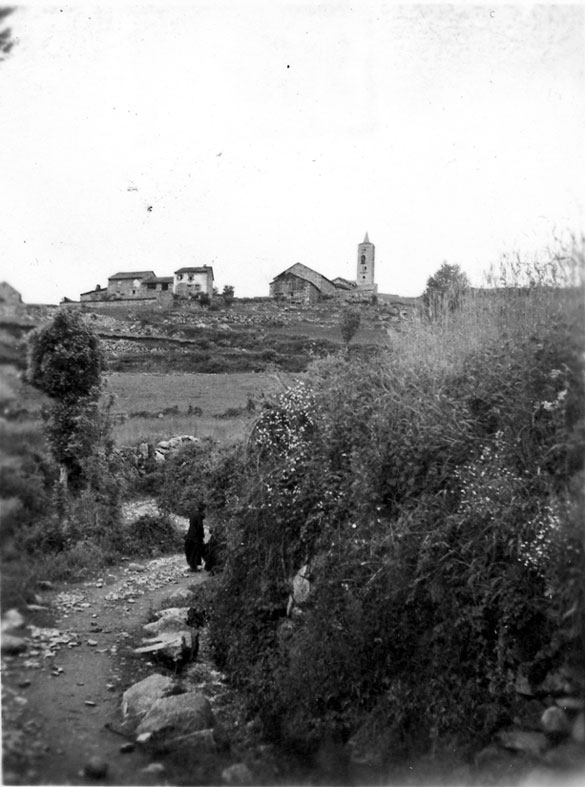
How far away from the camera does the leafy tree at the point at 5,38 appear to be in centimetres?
487

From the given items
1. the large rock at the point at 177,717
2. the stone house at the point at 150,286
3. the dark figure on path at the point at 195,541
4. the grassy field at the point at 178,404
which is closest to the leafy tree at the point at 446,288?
the stone house at the point at 150,286

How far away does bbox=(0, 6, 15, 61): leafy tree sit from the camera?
4871 mm

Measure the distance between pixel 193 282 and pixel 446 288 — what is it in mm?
5131

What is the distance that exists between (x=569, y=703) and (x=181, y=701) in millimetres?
2951

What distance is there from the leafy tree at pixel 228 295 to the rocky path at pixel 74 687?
25.4 ft

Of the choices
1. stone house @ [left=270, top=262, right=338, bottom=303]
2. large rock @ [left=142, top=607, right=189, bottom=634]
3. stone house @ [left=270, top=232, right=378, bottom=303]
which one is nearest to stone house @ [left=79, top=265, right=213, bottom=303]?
stone house @ [left=270, top=232, right=378, bottom=303]

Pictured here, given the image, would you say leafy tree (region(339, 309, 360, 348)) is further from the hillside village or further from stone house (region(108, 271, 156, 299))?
stone house (region(108, 271, 156, 299))

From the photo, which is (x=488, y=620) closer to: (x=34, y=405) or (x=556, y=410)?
(x=556, y=410)

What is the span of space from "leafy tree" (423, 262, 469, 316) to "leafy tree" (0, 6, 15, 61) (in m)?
5.10

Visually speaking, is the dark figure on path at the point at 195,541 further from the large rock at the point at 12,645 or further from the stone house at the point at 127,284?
the large rock at the point at 12,645

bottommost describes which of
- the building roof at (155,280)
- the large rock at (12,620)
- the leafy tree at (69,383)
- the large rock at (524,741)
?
the large rock at (524,741)

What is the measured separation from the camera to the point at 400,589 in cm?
534

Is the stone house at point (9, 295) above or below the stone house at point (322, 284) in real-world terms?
below

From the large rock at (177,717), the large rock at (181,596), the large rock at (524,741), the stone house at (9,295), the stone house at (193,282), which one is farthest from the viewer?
the stone house at (193,282)
